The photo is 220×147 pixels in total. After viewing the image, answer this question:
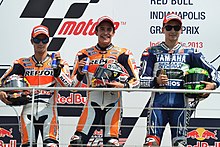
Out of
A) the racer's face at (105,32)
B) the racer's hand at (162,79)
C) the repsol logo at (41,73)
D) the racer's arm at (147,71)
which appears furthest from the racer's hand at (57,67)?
the racer's hand at (162,79)

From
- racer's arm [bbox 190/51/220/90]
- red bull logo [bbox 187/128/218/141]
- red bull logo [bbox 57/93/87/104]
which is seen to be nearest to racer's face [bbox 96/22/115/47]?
racer's arm [bbox 190/51/220/90]

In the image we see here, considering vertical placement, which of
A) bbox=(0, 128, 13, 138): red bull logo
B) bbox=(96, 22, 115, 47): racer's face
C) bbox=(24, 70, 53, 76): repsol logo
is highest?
bbox=(96, 22, 115, 47): racer's face

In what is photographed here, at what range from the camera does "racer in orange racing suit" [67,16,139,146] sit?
Result: 3920mm

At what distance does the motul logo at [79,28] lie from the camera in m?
4.62

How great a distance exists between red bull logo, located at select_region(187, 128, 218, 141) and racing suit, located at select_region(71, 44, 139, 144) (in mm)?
840

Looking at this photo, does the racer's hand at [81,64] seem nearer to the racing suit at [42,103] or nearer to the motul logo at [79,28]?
the racing suit at [42,103]

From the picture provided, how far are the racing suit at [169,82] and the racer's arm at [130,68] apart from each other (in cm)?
4

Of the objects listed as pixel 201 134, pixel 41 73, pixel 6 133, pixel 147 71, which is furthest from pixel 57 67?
pixel 201 134

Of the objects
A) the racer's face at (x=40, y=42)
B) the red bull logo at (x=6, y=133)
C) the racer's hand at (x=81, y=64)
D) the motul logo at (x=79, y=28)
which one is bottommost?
the red bull logo at (x=6, y=133)

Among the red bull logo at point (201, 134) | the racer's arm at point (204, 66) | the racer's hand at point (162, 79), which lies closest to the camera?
the racer's hand at point (162, 79)

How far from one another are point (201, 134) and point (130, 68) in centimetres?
90

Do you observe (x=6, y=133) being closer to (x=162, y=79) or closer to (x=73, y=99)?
(x=73, y=99)

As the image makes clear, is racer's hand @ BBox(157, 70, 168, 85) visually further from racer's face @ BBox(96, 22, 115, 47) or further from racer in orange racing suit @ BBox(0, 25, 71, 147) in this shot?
racer in orange racing suit @ BBox(0, 25, 71, 147)

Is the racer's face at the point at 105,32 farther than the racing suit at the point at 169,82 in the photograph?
Yes
